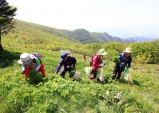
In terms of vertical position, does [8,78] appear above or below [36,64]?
below

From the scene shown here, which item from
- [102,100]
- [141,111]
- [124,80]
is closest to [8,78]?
[102,100]

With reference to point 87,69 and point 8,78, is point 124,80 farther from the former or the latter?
point 8,78

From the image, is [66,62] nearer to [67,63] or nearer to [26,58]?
[67,63]

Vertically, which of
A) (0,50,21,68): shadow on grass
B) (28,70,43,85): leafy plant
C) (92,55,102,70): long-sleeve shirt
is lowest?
(0,50,21,68): shadow on grass

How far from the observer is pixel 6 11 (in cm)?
2591

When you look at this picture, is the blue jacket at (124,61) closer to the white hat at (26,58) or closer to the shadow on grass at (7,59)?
the white hat at (26,58)

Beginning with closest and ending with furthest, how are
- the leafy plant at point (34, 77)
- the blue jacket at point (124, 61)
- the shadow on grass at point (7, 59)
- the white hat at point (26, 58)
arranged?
the leafy plant at point (34, 77), the white hat at point (26, 58), the blue jacket at point (124, 61), the shadow on grass at point (7, 59)

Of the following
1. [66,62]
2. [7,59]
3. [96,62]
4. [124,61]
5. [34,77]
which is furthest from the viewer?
[7,59]

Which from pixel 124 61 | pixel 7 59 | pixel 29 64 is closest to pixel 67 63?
pixel 29 64

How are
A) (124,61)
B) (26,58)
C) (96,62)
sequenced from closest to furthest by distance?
(26,58)
(96,62)
(124,61)

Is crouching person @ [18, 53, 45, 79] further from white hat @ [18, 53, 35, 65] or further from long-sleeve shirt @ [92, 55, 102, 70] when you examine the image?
long-sleeve shirt @ [92, 55, 102, 70]

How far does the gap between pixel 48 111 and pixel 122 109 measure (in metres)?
2.40

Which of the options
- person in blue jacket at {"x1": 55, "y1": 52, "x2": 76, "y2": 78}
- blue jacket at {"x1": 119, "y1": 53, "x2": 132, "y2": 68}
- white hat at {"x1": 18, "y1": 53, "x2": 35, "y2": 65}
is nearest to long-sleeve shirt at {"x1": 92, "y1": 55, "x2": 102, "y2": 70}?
person in blue jacket at {"x1": 55, "y1": 52, "x2": 76, "y2": 78}

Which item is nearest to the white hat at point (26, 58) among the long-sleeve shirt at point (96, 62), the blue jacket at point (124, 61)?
the long-sleeve shirt at point (96, 62)
